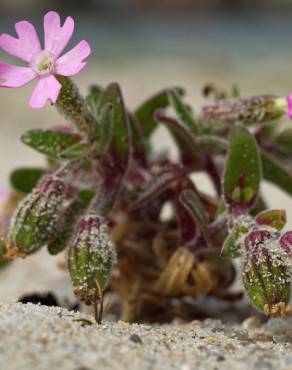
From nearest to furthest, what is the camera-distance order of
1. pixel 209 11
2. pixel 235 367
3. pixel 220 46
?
pixel 235 367 → pixel 220 46 → pixel 209 11

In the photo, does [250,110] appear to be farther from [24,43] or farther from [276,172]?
[24,43]

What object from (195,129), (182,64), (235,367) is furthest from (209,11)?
(235,367)

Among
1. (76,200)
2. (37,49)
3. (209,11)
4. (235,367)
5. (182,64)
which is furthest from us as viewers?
(209,11)

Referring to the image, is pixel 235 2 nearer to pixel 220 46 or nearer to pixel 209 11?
pixel 209 11

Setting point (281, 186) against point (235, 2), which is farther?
point (235, 2)

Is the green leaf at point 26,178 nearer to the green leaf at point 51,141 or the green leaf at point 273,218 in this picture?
the green leaf at point 51,141

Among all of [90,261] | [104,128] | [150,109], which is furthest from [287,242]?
[150,109]

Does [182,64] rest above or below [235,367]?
above
